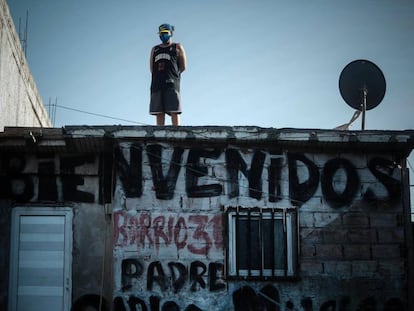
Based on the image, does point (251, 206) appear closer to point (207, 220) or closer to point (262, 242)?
point (262, 242)

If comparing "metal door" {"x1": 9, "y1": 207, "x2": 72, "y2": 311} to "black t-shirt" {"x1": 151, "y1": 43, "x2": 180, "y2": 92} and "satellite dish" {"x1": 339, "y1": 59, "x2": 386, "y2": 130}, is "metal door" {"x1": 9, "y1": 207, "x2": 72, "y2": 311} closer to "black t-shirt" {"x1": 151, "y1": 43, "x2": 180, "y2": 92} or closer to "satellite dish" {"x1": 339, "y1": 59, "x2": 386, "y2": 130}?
"black t-shirt" {"x1": 151, "y1": 43, "x2": 180, "y2": 92}

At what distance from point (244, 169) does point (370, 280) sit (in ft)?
8.48

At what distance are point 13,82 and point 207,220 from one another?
15.4ft

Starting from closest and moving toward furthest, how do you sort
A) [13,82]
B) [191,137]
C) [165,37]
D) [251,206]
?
[191,137], [251,206], [165,37], [13,82]

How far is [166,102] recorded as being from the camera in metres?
9.34

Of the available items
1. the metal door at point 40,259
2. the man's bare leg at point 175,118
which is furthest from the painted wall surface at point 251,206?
the man's bare leg at point 175,118

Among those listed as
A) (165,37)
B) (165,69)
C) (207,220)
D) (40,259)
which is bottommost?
(40,259)

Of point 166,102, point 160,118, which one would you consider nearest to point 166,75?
point 166,102

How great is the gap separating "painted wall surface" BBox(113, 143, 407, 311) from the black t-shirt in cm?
167

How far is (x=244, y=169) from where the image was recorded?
27.1 feet

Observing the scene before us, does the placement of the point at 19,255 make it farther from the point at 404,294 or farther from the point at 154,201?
the point at 404,294

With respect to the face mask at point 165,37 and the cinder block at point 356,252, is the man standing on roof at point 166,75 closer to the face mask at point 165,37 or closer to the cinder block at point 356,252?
the face mask at point 165,37

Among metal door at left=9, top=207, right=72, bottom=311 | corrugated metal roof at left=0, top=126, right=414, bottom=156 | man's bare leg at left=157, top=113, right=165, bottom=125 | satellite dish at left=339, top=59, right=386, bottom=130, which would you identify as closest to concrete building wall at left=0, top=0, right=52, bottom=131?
corrugated metal roof at left=0, top=126, right=414, bottom=156

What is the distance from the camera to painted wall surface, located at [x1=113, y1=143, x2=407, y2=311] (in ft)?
26.1
